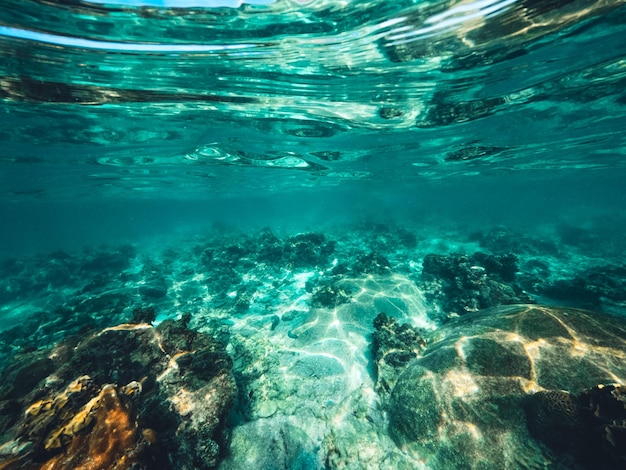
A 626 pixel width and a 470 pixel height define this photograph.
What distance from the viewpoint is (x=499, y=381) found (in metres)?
4.79

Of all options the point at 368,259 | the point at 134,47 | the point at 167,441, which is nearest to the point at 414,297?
the point at 368,259

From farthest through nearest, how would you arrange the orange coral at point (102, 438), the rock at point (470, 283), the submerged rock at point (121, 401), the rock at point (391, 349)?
the rock at point (470, 283), the rock at point (391, 349), the submerged rock at point (121, 401), the orange coral at point (102, 438)

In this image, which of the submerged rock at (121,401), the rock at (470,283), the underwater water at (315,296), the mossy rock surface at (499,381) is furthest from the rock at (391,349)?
the submerged rock at (121,401)

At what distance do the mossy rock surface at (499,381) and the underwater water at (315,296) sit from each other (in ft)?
0.11

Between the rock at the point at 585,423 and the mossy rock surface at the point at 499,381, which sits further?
the mossy rock surface at the point at 499,381

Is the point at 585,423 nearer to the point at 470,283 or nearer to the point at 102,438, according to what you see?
the point at 102,438

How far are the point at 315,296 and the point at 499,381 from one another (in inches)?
284

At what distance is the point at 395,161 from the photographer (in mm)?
24703

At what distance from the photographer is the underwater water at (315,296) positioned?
431cm

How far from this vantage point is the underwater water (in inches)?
170

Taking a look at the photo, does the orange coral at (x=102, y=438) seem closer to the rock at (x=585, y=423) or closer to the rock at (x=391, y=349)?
the rock at (x=391, y=349)

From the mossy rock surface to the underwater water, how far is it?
3 centimetres

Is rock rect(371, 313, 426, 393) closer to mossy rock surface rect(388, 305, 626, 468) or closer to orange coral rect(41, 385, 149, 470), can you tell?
mossy rock surface rect(388, 305, 626, 468)

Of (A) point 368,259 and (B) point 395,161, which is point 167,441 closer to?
(A) point 368,259
